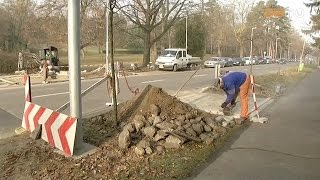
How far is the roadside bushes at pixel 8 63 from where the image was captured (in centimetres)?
3042

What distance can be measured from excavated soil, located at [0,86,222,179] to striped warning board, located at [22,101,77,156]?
0.14 metres

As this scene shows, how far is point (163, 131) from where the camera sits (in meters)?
7.54

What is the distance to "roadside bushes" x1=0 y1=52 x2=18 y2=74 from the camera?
99.8 feet

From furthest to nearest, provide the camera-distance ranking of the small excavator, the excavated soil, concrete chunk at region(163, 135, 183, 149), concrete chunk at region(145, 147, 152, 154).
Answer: the small excavator → concrete chunk at region(163, 135, 183, 149) → concrete chunk at region(145, 147, 152, 154) → the excavated soil

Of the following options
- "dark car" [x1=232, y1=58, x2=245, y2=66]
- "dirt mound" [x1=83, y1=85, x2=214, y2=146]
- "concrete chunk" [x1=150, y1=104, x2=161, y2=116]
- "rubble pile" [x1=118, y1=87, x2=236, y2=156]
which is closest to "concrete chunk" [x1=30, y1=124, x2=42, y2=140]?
"dirt mound" [x1=83, y1=85, x2=214, y2=146]

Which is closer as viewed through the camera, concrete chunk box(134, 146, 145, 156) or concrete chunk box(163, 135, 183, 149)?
concrete chunk box(134, 146, 145, 156)

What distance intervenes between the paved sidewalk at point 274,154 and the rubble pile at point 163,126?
66cm

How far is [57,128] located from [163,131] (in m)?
1.91

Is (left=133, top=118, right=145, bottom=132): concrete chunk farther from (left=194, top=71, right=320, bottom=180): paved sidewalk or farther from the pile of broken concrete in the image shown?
(left=194, top=71, right=320, bottom=180): paved sidewalk

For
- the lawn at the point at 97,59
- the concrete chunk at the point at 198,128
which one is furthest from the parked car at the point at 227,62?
the concrete chunk at the point at 198,128

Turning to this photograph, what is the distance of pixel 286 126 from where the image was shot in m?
10.2

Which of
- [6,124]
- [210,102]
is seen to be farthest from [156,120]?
[210,102]

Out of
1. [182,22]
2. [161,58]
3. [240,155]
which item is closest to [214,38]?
[182,22]

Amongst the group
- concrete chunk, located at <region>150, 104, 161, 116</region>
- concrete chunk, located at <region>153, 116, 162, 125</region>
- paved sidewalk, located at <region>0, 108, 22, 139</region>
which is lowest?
paved sidewalk, located at <region>0, 108, 22, 139</region>
